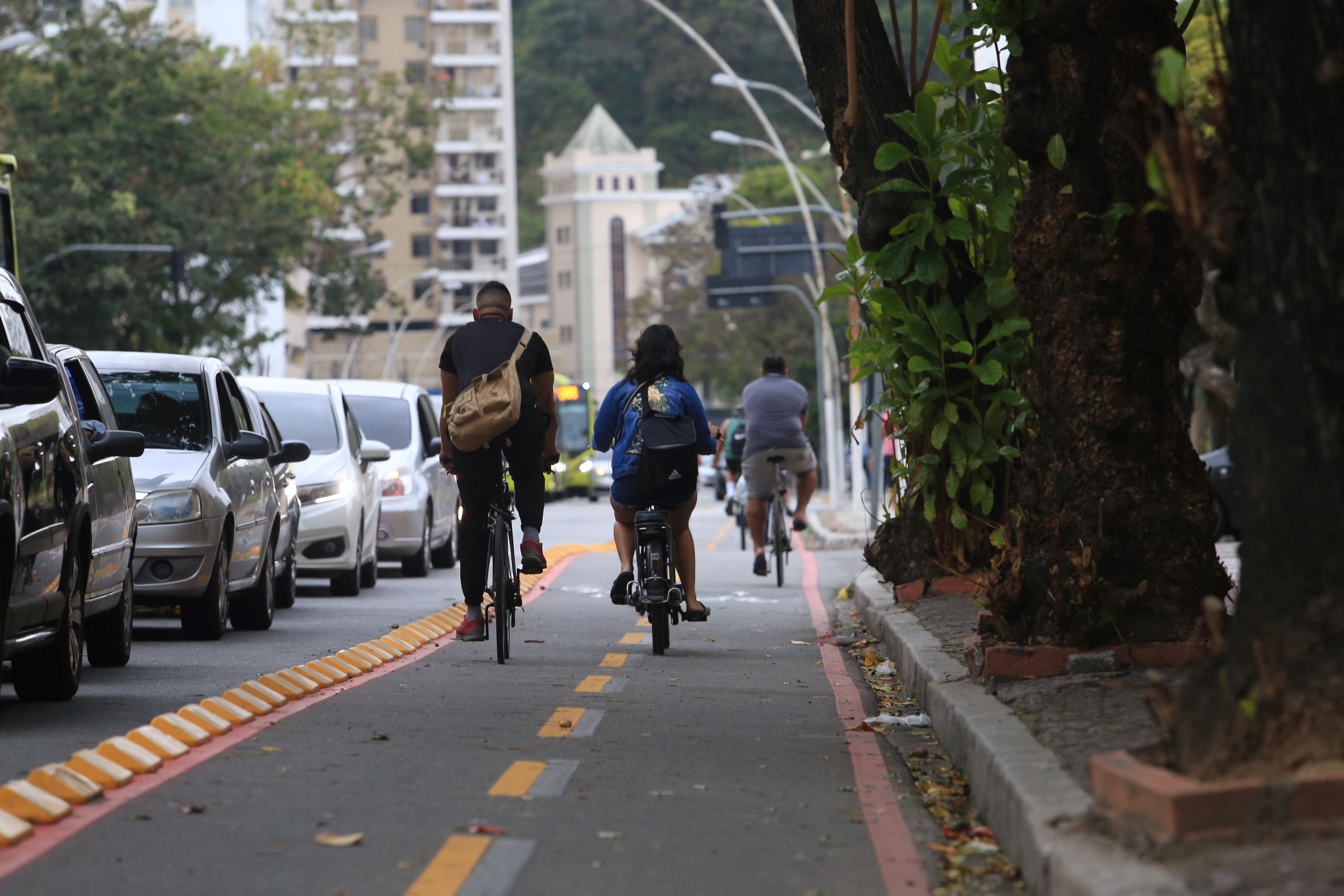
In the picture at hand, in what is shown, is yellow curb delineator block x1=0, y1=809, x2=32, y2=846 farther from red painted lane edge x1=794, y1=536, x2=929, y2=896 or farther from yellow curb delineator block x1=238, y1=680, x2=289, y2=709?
yellow curb delineator block x1=238, y1=680, x2=289, y2=709

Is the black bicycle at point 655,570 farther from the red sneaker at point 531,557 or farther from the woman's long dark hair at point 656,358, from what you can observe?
the woman's long dark hair at point 656,358

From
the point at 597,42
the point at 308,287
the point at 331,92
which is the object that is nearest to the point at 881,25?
the point at 308,287

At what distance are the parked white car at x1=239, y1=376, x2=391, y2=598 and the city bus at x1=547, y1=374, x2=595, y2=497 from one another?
47194mm

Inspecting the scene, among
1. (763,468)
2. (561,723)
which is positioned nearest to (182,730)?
(561,723)

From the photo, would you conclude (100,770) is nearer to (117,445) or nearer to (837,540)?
(117,445)

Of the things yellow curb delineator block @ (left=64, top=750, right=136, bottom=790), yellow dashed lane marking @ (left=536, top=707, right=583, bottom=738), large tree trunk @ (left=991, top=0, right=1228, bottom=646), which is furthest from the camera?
large tree trunk @ (left=991, top=0, right=1228, bottom=646)

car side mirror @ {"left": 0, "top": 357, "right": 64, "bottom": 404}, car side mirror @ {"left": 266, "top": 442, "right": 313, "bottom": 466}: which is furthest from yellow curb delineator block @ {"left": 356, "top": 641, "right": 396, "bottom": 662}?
car side mirror @ {"left": 0, "top": 357, "right": 64, "bottom": 404}

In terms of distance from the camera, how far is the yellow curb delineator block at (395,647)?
11.9 metres

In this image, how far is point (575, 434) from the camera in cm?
6950

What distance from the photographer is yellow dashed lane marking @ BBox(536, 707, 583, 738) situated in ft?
27.4

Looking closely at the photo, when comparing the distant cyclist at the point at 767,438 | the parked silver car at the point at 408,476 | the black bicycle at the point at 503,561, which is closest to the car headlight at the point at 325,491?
the parked silver car at the point at 408,476

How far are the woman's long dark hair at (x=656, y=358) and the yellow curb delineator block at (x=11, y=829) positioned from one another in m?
6.45

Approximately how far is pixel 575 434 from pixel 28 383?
201ft

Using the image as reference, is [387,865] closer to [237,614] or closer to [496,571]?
[496,571]
